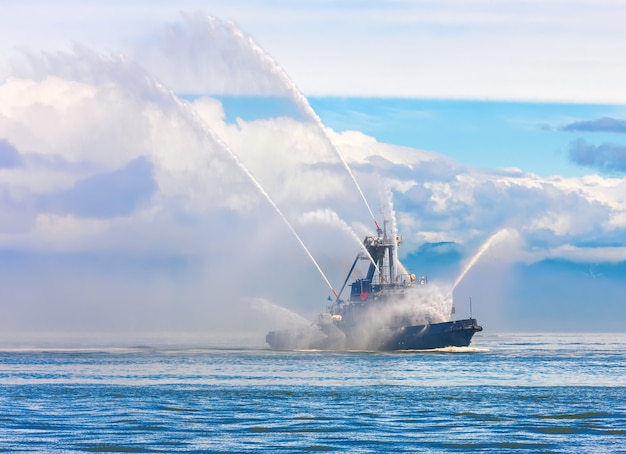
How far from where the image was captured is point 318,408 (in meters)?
67.3

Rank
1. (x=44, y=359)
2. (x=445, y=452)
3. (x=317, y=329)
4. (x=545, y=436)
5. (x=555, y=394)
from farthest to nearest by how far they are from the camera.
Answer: (x=317, y=329)
(x=44, y=359)
(x=555, y=394)
(x=545, y=436)
(x=445, y=452)

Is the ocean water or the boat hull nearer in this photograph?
the ocean water

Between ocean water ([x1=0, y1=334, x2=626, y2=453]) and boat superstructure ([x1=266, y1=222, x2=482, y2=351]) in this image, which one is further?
boat superstructure ([x1=266, y1=222, x2=482, y2=351])

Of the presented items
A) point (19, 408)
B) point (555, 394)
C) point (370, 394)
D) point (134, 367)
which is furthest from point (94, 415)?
point (134, 367)

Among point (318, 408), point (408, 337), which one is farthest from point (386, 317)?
point (318, 408)

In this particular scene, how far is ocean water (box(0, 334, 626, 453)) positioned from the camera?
5219 cm

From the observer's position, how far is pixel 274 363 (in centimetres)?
11994

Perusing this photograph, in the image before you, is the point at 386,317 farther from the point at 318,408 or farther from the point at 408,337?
the point at 318,408

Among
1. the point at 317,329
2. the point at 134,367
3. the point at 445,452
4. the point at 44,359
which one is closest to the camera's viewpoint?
the point at 445,452

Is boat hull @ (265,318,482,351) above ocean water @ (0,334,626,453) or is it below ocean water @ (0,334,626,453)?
above

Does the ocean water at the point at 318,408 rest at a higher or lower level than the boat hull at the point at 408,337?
lower

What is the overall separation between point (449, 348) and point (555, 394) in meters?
64.4

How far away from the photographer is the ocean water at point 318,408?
52.2 metres

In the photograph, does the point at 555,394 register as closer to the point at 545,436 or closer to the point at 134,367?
the point at 545,436
